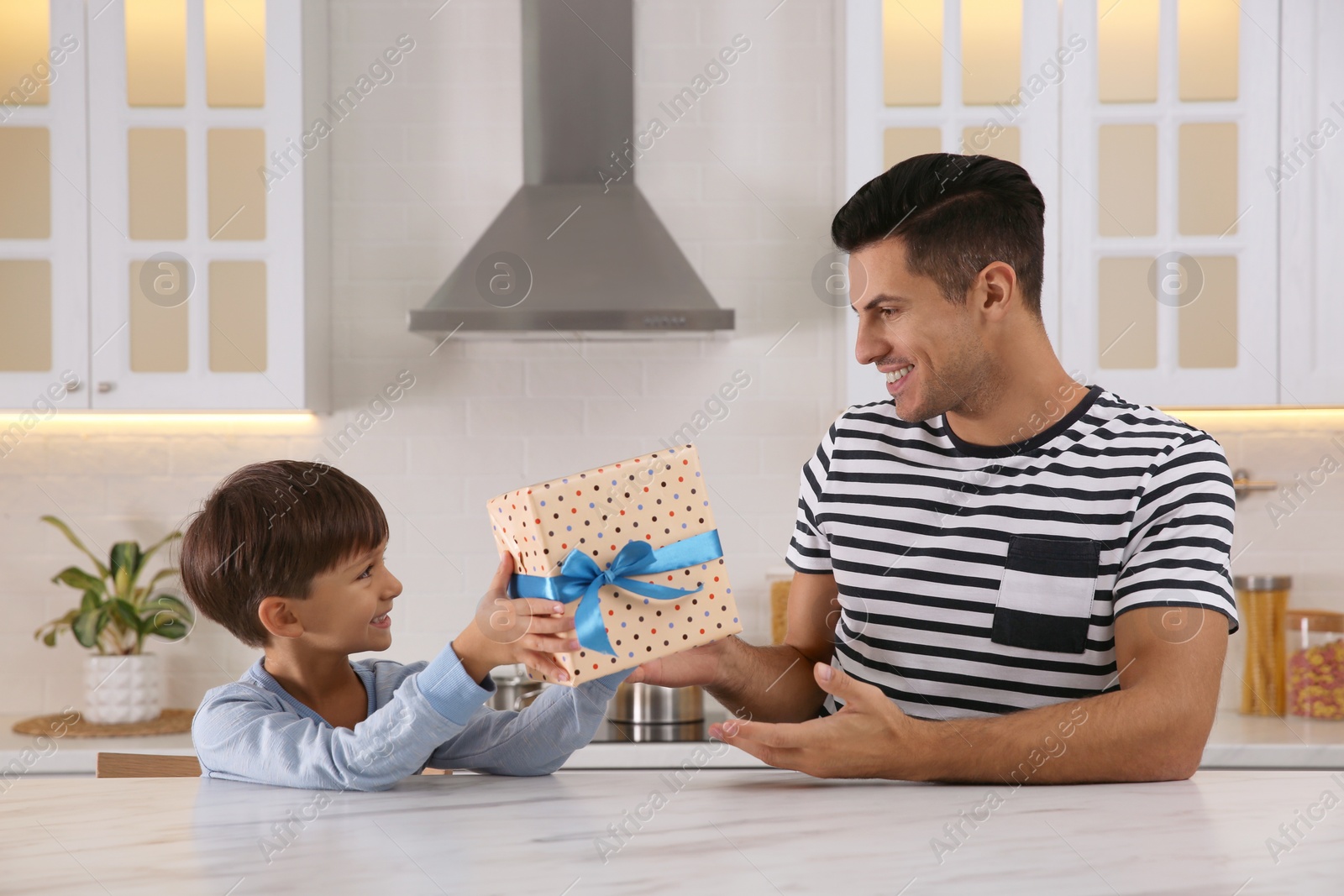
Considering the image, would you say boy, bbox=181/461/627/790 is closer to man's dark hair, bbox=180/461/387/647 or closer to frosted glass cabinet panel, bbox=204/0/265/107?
man's dark hair, bbox=180/461/387/647

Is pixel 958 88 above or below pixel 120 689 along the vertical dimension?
above

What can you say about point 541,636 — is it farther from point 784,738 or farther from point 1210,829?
point 1210,829

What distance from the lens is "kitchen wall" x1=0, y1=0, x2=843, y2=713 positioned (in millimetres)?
2811

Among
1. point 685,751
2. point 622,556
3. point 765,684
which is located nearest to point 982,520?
point 765,684

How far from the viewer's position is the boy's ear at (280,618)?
45.9 inches

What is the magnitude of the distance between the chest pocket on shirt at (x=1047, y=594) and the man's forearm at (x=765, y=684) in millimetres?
243

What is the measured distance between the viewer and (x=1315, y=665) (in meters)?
2.49

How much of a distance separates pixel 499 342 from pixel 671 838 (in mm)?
2166

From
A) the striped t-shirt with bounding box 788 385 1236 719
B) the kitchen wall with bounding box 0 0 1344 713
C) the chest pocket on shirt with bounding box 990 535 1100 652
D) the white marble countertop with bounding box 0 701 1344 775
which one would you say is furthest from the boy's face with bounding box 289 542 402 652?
the kitchen wall with bounding box 0 0 1344 713

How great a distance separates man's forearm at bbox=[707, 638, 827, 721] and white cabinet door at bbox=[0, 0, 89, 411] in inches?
73.0

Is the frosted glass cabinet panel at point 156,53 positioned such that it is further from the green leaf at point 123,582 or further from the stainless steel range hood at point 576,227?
the green leaf at point 123,582

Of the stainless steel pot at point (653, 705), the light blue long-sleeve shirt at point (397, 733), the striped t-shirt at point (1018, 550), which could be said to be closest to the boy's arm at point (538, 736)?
the light blue long-sleeve shirt at point (397, 733)

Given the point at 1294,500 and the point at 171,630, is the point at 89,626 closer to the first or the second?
the point at 171,630

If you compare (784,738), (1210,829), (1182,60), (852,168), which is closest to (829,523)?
(784,738)
